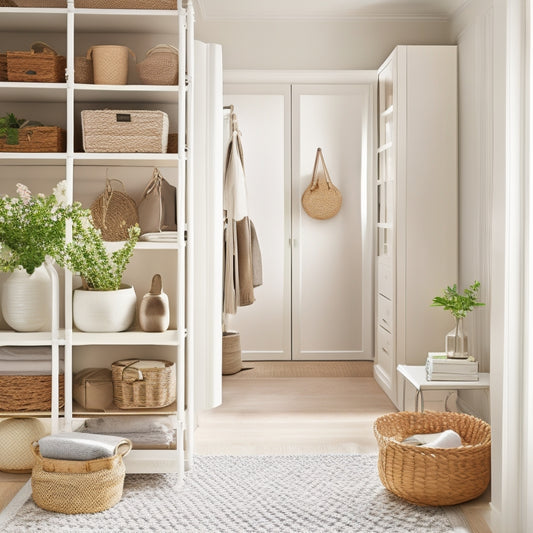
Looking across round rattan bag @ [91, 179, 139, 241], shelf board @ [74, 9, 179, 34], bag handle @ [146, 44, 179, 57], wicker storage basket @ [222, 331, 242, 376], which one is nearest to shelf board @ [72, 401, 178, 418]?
round rattan bag @ [91, 179, 139, 241]

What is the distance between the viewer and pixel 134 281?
10.8ft

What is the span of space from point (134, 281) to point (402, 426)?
4.74ft

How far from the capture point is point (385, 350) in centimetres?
475

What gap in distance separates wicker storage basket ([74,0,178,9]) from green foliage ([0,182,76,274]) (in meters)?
0.79

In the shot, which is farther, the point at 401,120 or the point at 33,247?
the point at 401,120

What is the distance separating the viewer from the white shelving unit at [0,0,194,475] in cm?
291

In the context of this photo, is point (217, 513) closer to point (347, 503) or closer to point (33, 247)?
point (347, 503)

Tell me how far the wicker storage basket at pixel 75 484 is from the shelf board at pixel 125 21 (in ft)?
6.03

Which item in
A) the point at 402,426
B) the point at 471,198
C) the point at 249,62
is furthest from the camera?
the point at 249,62

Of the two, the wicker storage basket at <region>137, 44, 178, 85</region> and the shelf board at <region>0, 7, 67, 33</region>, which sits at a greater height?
the shelf board at <region>0, 7, 67, 33</region>

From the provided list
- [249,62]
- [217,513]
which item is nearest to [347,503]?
[217,513]

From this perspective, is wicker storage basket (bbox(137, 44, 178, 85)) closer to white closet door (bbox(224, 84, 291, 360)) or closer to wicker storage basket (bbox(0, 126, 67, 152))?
wicker storage basket (bbox(0, 126, 67, 152))

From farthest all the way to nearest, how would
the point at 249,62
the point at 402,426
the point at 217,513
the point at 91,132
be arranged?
the point at 249,62 → the point at 402,426 → the point at 91,132 → the point at 217,513

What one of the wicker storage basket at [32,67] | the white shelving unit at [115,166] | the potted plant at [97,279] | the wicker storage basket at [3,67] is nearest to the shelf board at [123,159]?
the white shelving unit at [115,166]
